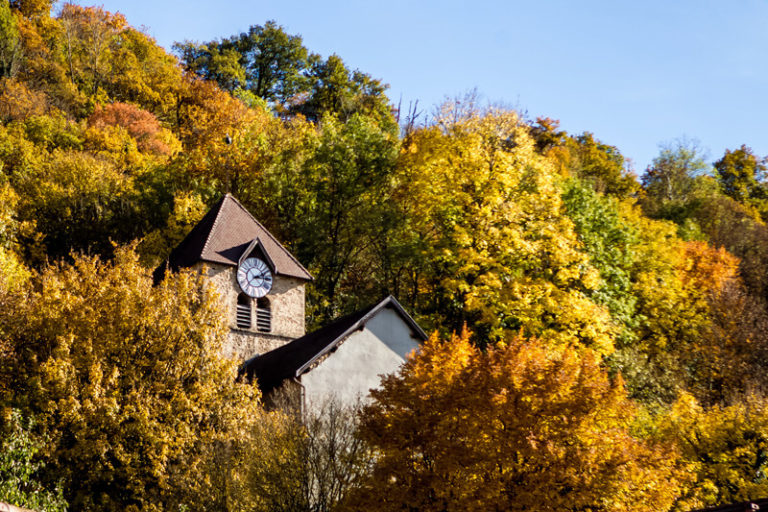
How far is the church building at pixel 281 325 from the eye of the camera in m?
25.0

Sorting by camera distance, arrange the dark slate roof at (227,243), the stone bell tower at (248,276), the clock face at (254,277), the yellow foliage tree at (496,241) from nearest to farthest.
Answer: the yellow foliage tree at (496,241), the stone bell tower at (248,276), the dark slate roof at (227,243), the clock face at (254,277)

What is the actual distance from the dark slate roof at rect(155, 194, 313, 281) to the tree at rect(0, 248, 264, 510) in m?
7.86

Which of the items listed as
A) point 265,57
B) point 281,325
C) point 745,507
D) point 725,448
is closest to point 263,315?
point 281,325

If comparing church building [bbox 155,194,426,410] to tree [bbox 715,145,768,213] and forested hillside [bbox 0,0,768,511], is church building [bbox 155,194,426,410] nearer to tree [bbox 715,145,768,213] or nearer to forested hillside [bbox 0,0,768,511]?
forested hillside [bbox 0,0,768,511]

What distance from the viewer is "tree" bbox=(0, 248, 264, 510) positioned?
60.7 feet

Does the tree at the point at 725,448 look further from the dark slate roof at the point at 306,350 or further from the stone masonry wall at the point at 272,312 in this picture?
the stone masonry wall at the point at 272,312

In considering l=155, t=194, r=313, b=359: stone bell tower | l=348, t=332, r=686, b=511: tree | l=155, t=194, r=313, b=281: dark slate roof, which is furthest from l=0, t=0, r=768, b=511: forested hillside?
l=155, t=194, r=313, b=359: stone bell tower

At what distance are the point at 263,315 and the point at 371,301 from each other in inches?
272

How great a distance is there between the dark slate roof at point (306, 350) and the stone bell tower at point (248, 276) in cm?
177

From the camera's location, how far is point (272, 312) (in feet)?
100

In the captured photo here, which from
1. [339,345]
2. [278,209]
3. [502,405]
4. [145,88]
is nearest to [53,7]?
[145,88]

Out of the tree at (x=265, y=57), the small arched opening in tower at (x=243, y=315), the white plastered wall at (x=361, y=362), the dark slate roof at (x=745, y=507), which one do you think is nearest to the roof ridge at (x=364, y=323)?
the white plastered wall at (x=361, y=362)

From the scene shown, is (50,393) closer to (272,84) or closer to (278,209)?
(278,209)

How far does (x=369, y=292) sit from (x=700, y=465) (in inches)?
768
